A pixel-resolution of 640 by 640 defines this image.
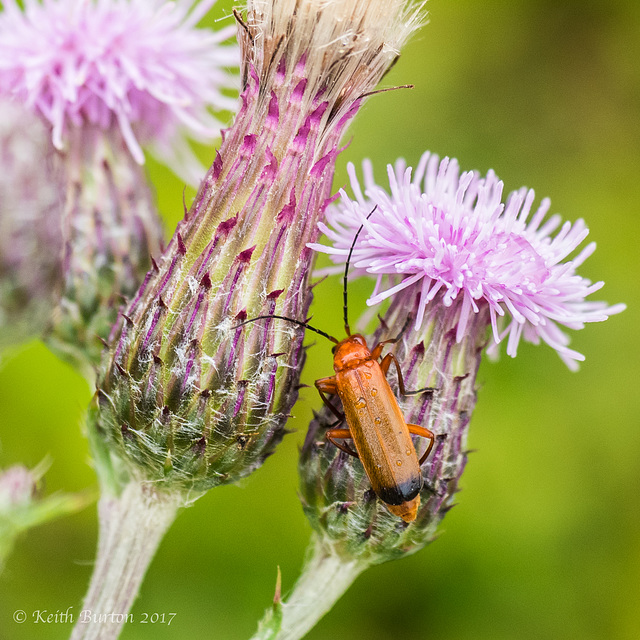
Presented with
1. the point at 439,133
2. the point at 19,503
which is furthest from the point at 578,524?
the point at 19,503

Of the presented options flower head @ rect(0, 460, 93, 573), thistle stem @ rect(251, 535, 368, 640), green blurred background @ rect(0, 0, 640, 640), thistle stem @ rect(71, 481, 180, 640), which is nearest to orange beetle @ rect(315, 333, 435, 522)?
thistle stem @ rect(251, 535, 368, 640)

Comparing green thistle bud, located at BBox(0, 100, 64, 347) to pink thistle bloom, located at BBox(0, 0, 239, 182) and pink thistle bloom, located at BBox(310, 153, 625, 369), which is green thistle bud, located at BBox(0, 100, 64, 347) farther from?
pink thistle bloom, located at BBox(310, 153, 625, 369)

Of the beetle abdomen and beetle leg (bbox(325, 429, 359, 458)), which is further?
beetle leg (bbox(325, 429, 359, 458))

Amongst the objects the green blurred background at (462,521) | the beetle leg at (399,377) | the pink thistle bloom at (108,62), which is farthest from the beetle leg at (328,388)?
the green blurred background at (462,521)

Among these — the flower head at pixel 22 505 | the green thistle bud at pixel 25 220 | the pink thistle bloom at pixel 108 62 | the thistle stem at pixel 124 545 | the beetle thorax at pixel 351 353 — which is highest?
the pink thistle bloom at pixel 108 62

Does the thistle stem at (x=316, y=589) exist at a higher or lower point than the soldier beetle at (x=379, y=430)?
lower

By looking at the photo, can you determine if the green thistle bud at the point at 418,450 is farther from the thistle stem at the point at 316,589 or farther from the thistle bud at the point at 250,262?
the thistle bud at the point at 250,262
